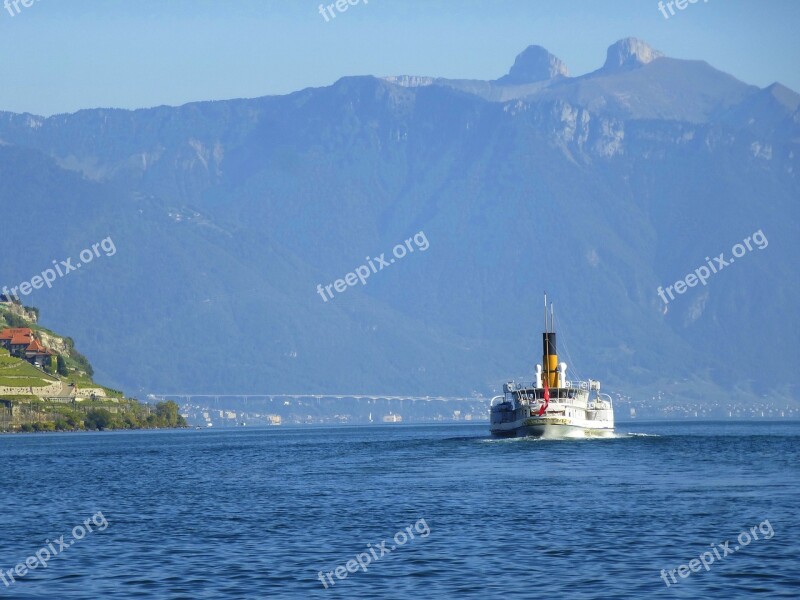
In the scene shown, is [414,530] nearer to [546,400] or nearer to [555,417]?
[555,417]

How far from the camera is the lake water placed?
62.7 metres

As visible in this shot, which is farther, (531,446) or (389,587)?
(531,446)

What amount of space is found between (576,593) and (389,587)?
7231 mm

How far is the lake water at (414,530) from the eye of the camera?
206 ft

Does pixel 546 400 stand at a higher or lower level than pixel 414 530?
higher

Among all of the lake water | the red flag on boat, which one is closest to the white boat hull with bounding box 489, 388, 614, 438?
the red flag on boat

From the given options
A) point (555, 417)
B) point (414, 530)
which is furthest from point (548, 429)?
point (414, 530)

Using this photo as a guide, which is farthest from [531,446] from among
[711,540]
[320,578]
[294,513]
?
[320,578]

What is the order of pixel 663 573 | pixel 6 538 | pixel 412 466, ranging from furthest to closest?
pixel 412 466
pixel 6 538
pixel 663 573

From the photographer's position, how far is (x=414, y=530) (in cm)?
7856

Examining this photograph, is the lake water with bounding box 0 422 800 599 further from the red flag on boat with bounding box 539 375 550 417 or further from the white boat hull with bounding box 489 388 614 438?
the white boat hull with bounding box 489 388 614 438

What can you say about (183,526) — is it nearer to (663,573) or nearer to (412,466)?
(663,573)

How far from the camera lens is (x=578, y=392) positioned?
192 metres

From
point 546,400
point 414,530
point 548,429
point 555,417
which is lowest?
point 414,530
